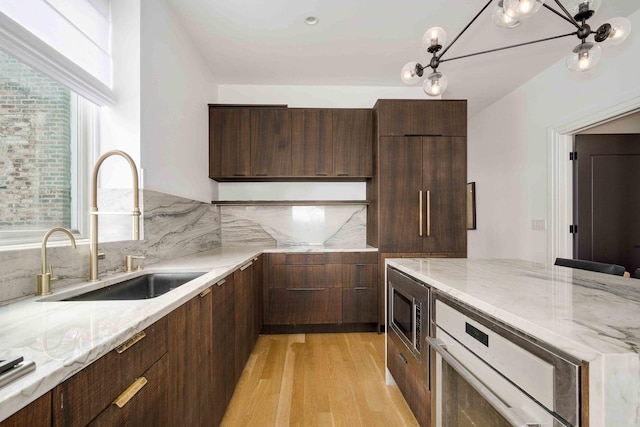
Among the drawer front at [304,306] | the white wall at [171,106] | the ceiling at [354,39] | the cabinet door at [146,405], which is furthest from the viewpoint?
the drawer front at [304,306]

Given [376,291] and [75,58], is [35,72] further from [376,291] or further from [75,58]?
[376,291]

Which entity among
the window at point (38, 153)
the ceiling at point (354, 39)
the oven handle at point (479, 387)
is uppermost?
the ceiling at point (354, 39)

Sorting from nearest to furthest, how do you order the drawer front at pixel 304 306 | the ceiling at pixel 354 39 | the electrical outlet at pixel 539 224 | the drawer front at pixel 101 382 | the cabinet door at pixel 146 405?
1. the drawer front at pixel 101 382
2. the cabinet door at pixel 146 405
3. the ceiling at pixel 354 39
4. the drawer front at pixel 304 306
5. the electrical outlet at pixel 539 224

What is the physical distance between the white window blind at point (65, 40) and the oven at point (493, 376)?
2074mm

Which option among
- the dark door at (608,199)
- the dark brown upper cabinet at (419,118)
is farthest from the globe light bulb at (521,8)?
the dark door at (608,199)

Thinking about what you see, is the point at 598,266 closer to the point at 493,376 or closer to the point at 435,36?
the point at 493,376

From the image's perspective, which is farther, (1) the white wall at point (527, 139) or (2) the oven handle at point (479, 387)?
(1) the white wall at point (527, 139)

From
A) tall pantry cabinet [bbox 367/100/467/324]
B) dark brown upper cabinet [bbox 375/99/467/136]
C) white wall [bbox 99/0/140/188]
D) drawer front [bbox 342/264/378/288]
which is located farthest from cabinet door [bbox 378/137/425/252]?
white wall [bbox 99/0/140/188]

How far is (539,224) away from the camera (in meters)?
3.53

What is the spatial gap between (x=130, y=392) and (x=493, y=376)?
1.04m

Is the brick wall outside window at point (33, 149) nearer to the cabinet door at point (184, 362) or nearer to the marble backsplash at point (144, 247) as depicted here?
the marble backsplash at point (144, 247)

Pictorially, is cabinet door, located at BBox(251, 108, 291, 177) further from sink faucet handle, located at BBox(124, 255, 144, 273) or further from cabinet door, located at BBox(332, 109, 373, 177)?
sink faucet handle, located at BBox(124, 255, 144, 273)

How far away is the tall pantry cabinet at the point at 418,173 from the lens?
3088mm

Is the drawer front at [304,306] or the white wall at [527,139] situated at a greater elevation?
the white wall at [527,139]
